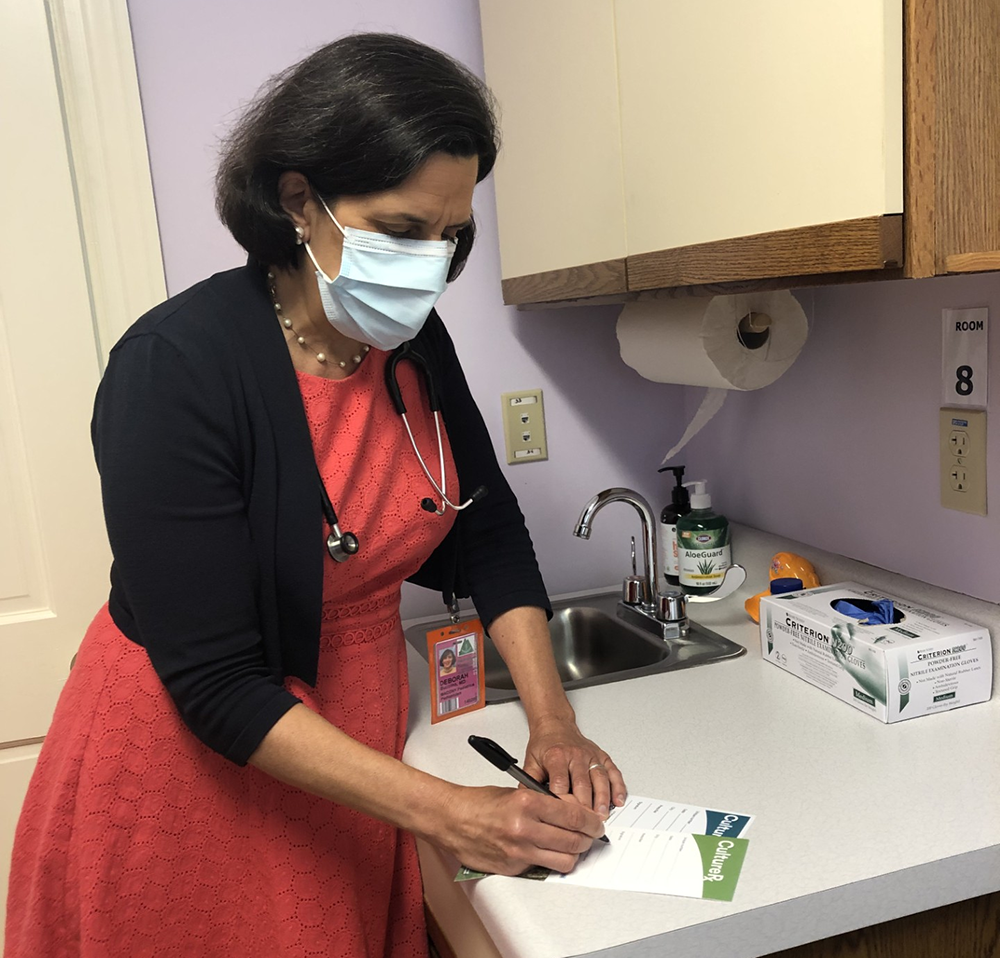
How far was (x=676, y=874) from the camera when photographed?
812mm

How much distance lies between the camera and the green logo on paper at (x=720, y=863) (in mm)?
787

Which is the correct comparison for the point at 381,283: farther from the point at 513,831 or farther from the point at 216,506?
the point at 513,831

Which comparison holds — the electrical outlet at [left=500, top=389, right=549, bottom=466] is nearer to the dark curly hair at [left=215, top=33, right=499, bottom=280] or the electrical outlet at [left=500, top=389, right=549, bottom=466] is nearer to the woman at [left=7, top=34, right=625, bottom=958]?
the woman at [left=7, top=34, right=625, bottom=958]

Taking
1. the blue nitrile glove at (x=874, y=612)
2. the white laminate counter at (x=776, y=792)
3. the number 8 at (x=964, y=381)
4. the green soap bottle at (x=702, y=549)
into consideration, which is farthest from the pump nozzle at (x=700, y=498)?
the number 8 at (x=964, y=381)

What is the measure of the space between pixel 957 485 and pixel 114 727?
999mm

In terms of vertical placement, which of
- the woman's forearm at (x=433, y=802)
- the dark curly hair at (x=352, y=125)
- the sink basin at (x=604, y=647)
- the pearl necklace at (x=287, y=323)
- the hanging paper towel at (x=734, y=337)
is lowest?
the sink basin at (x=604, y=647)

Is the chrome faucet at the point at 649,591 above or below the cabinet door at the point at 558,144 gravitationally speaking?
below

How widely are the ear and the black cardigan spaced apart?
0.08 m

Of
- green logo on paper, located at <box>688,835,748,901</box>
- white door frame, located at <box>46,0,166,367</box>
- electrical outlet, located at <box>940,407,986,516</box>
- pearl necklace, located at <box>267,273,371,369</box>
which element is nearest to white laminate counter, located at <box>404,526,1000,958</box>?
green logo on paper, located at <box>688,835,748,901</box>

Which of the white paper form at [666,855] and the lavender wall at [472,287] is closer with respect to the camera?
the white paper form at [666,855]

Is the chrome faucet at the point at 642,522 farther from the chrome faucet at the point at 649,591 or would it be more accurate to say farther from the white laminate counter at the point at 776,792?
the white laminate counter at the point at 776,792

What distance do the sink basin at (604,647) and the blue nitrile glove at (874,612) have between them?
0.19 m

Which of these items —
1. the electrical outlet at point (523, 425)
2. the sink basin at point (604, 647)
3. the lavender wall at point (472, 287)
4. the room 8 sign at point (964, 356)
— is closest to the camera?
the room 8 sign at point (964, 356)

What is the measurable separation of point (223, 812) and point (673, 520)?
3.02 ft
